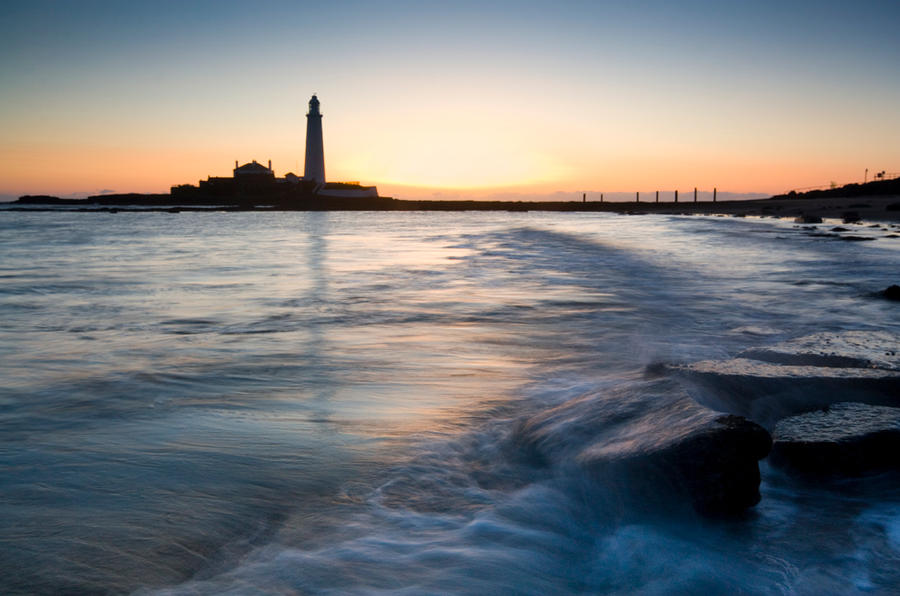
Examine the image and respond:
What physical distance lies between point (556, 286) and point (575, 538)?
25.2 feet

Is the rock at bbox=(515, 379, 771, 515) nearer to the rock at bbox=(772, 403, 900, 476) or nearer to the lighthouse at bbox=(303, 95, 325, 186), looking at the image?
the rock at bbox=(772, 403, 900, 476)

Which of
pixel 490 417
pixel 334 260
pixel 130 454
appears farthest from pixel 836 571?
pixel 334 260

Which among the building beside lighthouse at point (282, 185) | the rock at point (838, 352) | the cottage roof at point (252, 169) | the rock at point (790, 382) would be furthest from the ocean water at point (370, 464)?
the cottage roof at point (252, 169)

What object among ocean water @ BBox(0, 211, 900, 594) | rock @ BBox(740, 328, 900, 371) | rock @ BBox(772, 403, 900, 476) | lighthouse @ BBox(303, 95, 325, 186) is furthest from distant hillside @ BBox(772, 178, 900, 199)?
lighthouse @ BBox(303, 95, 325, 186)

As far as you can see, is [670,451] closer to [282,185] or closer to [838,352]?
[838,352]

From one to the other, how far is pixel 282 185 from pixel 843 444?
75373mm

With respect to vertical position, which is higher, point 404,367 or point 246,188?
point 246,188

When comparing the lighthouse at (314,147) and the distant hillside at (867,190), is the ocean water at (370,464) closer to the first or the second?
the distant hillside at (867,190)

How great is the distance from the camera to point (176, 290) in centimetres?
952

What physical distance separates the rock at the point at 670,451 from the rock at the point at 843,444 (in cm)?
45

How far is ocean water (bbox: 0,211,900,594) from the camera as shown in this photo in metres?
2.16

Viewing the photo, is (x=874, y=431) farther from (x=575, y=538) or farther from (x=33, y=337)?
(x=33, y=337)

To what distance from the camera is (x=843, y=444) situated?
2.68 m

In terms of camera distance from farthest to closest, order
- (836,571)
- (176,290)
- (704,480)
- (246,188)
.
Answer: (246,188) → (176,290) → (704,480) → (836,571)
